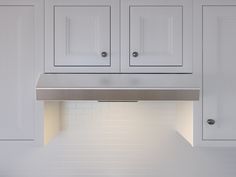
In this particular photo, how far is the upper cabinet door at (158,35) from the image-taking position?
170 centimetres

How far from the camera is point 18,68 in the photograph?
5.65 ft

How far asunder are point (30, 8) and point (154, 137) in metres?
1.03

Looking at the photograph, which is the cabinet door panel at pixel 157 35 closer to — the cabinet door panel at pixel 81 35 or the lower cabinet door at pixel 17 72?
the cabinet door panel at pixel 81 35

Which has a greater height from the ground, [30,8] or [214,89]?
[30,8]

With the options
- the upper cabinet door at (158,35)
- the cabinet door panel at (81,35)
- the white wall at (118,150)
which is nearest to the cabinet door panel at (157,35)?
the upper cabinet door at (158,35)

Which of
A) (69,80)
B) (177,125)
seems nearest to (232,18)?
(177,125)

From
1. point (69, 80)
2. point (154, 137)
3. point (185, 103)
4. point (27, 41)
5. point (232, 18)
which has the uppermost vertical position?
point (232, 18)

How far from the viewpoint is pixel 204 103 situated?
1.71 m

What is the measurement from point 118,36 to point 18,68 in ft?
1.71

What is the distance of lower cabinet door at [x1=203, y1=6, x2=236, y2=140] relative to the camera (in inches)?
66.8

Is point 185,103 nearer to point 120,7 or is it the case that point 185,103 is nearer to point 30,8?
point 120,7

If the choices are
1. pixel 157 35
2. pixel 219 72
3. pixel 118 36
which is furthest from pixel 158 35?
pixel 219 72

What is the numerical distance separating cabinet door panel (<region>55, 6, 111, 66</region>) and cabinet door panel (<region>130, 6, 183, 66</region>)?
138mm

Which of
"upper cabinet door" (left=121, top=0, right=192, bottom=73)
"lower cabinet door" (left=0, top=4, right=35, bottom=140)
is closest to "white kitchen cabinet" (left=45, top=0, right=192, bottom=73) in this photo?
"upper cabinet door" (left=121, top=0, right=192, bottom=73)
